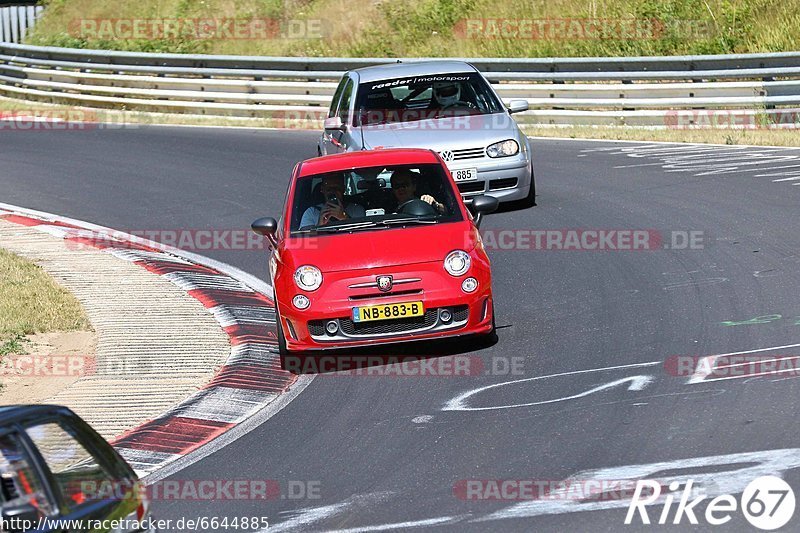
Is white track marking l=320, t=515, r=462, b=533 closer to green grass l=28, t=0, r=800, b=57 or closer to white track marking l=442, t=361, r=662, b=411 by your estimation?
white track marking l=442, t=361, r=662, b=411

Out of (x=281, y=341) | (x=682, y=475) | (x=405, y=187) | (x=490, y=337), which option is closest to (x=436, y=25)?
(x=405, y=187)

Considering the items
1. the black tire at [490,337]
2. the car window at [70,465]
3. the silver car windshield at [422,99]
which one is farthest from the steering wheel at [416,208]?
the car window at [70,465]

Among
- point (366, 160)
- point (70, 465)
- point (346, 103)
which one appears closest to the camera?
point (70, 465)

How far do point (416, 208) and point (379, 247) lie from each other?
0.74 metres

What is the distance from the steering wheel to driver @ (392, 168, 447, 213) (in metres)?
0.07

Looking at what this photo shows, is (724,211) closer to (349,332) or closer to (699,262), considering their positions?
(699,262)

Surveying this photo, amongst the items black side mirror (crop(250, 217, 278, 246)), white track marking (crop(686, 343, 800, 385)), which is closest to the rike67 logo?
white track marking (crop(686, 343, 800, 385))

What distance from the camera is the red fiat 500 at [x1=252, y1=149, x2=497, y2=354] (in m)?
9.48

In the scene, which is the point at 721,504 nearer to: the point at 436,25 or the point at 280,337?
the point at 280,337

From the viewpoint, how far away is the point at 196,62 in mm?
26828

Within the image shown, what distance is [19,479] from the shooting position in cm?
443

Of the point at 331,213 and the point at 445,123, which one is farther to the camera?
the point at 445,123

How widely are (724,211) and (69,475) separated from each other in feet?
35.3

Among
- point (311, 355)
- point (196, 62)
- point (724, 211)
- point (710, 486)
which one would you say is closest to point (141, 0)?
point (196, 62)
